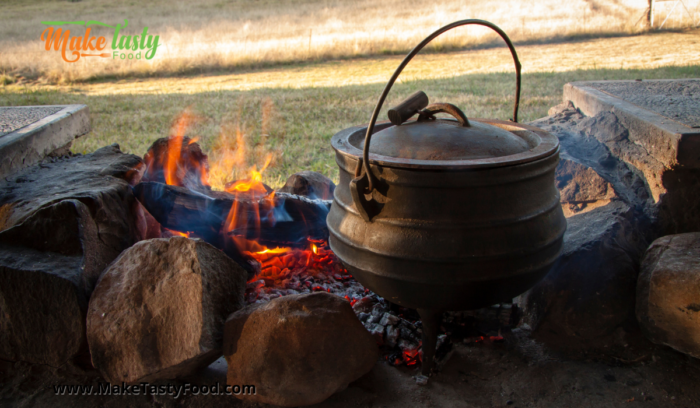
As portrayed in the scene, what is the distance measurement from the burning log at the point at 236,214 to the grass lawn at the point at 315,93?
72.6 inches

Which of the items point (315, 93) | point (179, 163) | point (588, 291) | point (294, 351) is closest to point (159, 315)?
point (294, 351)

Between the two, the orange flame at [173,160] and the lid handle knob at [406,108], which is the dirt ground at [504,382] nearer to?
the lid handle knob at [406,108]

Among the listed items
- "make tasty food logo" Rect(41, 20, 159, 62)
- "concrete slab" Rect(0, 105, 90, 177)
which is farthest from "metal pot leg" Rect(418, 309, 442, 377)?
"make tasty food logo" Rect(41, 20, 159, 62)

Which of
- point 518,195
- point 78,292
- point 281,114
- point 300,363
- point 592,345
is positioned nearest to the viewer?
point 518,195

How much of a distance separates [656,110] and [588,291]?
140cm

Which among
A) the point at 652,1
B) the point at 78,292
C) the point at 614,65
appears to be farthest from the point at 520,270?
the point at 652,1

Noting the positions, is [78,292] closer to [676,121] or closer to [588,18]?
[676,121]

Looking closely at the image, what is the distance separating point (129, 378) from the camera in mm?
1965

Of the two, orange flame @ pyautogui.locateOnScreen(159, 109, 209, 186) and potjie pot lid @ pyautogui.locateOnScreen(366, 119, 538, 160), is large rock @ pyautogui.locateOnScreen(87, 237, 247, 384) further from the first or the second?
orange flame @ pyautogui.locateOnScreen(159, 109, 209, 186)

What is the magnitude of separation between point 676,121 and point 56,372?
3.37m

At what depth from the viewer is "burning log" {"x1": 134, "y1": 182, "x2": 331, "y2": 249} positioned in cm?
265

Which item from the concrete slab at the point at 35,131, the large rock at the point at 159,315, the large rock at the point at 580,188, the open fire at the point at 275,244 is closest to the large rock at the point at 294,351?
the large rock at the point at 159,315

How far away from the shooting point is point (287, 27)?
52.6ft

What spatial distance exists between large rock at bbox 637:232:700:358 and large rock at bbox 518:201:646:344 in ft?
0.27
